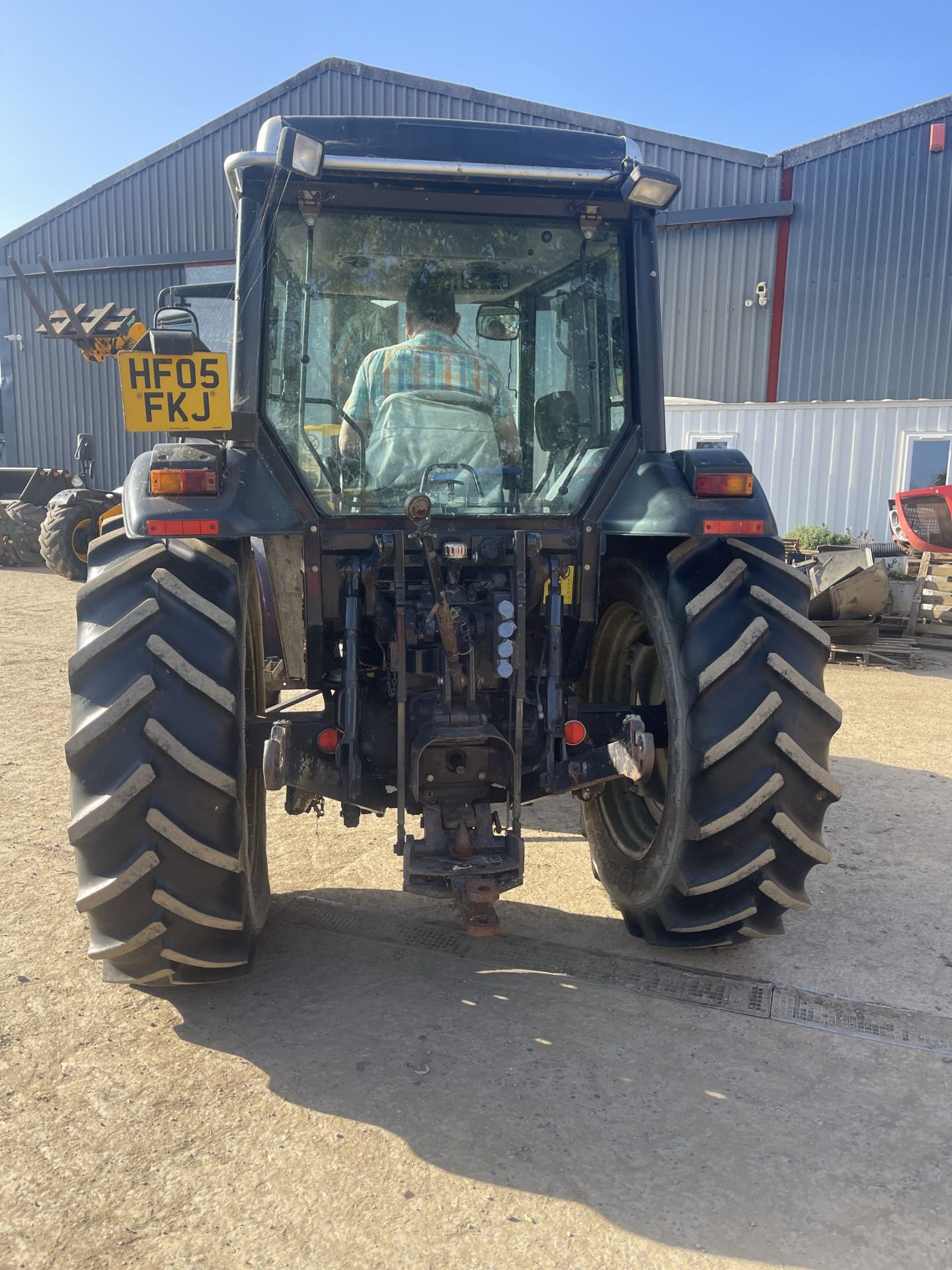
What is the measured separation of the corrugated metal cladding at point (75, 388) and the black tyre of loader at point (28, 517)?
5566 millimetres

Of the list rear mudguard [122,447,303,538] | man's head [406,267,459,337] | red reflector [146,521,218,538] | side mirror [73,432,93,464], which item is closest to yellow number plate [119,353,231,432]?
rear mudguard [122,447,303,538]

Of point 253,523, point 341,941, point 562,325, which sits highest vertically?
point 562,325

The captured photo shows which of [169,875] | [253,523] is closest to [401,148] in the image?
[253,523]

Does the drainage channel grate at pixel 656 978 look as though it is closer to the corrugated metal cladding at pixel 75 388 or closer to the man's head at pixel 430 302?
the man's head at pixel 430 302

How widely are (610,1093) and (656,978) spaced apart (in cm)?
65

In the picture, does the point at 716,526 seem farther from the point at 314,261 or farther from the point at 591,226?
the point at 314,261

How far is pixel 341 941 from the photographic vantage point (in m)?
3.39

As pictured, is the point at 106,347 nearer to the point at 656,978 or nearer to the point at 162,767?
the point at 162,767

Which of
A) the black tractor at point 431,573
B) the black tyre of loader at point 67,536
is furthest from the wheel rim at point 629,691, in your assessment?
the black tyre of loader at point 67,536

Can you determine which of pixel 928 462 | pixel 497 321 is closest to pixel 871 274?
pixel 928 462

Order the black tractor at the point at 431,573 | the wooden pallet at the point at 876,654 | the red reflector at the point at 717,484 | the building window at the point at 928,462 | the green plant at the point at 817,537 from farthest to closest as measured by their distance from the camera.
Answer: the green plant at the point at 817,537
the building window at the point at 928,462
the wooden pallet at the point at 876,654
the red reflector at the point at 717,484
the black tractor at the point at 431,573

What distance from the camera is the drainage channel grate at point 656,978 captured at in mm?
2881

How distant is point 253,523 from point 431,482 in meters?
0.65

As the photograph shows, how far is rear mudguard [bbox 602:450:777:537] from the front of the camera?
295 centimetres
